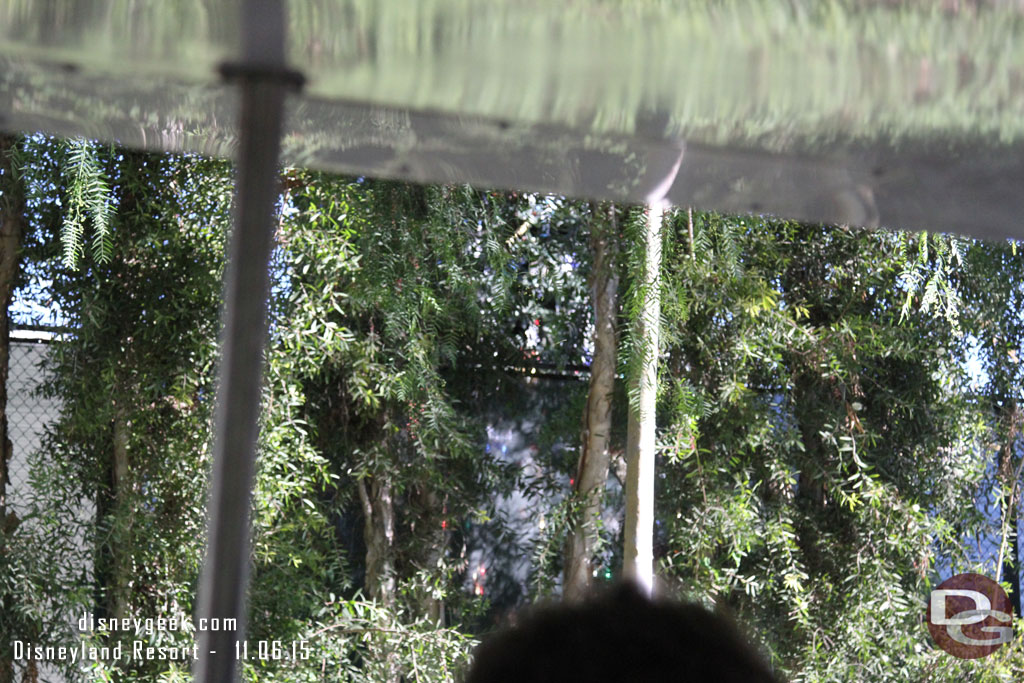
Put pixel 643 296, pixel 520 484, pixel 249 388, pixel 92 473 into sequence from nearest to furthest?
pixel 249 388, pixel 643 296, pixel 92 473, pixel 520 484

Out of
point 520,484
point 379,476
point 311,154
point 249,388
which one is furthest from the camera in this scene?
point 520,484

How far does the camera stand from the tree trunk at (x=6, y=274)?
2753mm

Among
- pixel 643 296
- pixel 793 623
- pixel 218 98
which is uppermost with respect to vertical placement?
pixel 643 296

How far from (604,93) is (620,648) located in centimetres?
29

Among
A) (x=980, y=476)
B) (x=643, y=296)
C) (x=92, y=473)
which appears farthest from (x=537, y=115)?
(x=980, y=476)

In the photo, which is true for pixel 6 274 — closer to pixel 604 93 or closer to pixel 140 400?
pixel 140 400

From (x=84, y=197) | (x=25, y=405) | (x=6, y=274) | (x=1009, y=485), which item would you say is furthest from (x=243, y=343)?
(x=1009, y=485)

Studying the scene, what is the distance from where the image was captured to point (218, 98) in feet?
1.79

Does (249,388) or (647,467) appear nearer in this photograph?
(249,388)

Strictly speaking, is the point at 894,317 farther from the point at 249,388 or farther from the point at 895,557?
the point at 249,388

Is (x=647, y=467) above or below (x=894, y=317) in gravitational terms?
below

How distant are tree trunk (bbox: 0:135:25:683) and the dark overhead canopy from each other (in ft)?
7.77

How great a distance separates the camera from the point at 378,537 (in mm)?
3424

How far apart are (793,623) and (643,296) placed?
1367mm
